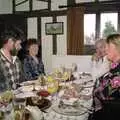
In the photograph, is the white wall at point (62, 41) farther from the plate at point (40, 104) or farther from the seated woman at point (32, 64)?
the plate at point (40, 104)

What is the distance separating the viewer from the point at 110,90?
2010 millimetres

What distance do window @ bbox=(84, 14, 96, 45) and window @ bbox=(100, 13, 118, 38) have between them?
199 mm

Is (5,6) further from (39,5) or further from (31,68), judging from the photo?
(31,68)

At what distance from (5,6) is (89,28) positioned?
250 centimetres

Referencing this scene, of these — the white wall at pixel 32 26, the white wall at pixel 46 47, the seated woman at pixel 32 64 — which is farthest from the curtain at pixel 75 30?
the seated woman at pixel 32 64

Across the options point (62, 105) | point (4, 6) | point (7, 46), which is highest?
point (4, 6)

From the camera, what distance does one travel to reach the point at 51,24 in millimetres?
7543

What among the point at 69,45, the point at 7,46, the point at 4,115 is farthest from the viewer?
the point at 69,45

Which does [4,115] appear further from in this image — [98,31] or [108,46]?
[98,31]

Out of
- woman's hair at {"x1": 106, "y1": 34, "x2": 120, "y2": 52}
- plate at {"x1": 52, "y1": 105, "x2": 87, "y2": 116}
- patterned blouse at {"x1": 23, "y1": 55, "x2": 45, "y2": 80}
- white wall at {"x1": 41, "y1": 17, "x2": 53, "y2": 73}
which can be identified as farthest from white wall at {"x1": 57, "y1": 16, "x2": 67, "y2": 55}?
plate at {"x1": 52, "y1": 105, "x2": 87, "y2": 116}

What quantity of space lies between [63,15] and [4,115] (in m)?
5.90

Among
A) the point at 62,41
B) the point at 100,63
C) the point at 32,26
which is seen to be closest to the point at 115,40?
the point at 100,63

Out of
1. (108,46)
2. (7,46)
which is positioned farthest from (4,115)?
(7,46)

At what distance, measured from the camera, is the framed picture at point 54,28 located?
7402mm
